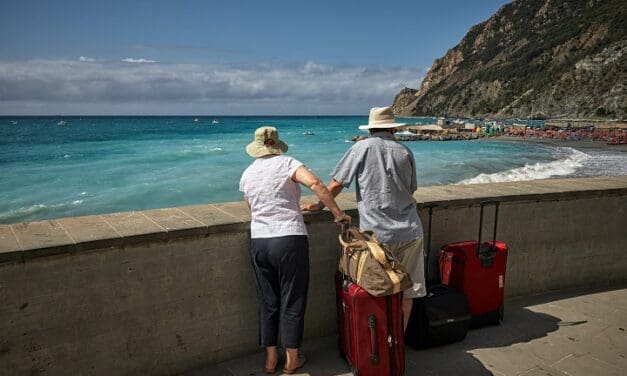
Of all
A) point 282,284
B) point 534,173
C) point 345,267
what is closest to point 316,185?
point 345,267

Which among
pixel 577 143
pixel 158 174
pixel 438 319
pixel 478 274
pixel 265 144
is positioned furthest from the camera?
pixel 577 143

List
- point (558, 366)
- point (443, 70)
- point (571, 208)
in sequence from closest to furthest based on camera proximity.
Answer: point (558, 366) < point (571, 208) < point (443, 70)

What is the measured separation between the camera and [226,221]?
3232 millimetres

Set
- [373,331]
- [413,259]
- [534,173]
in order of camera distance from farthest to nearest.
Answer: [534,173] < [413,259] < [373,331]

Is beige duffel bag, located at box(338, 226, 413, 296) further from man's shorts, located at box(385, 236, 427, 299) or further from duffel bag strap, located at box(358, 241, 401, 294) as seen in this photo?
man's shorts, located at box(385, 236, 427, 299)

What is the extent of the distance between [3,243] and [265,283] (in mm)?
1512

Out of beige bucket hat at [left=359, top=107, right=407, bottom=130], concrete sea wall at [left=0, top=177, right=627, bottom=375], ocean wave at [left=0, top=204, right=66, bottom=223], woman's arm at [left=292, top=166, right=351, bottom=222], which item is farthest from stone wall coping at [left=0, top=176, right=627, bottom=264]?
ocean wave at [left=0, top=204, right=66, bottom=223]

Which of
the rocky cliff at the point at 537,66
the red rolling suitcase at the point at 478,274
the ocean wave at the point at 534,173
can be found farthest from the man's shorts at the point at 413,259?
the rocky cliff at the point at 537,66

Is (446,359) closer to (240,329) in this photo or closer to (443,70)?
(240,329)

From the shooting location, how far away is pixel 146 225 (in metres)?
3.10

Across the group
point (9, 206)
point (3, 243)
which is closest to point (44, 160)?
point (9, 206)

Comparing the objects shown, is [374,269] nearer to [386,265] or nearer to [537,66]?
[386,265]

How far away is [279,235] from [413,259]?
3.14ft

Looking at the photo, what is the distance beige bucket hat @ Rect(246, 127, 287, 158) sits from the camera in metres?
3.12
